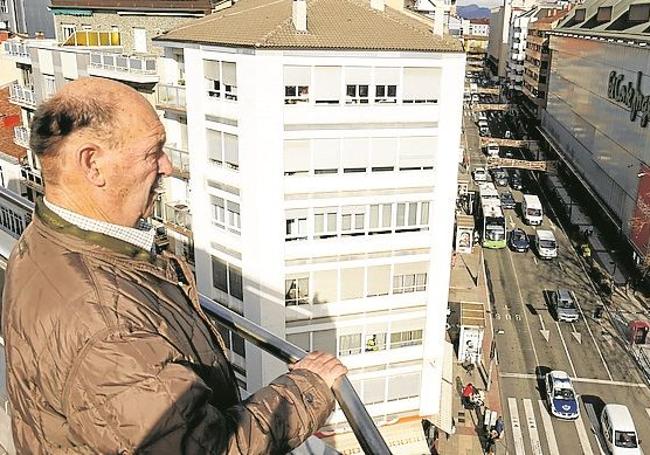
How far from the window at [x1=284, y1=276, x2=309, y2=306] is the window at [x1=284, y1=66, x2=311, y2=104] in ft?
13.7

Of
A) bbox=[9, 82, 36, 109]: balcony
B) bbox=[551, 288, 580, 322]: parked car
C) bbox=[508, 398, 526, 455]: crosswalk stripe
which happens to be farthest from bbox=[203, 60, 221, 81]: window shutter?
bbox=[551, 288, 580, 322]: parked car

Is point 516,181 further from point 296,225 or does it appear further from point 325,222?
point 296,225

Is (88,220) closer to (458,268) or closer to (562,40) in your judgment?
(458,268)

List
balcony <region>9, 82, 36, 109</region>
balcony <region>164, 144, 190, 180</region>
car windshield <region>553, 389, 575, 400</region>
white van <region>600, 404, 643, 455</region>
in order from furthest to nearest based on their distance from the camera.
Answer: balcony <region>9, 82, 36, 109</region> → car windshield <region>553, 389, 575, 400</region> → white van <region>600, 404, 643, 455</region> → balcony <region>164, 144, 190, 180</region>

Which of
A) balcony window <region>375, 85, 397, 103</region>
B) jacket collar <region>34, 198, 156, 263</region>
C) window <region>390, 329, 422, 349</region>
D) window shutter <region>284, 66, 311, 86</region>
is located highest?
jacket collar <region>34, 198, 156, 263</region>

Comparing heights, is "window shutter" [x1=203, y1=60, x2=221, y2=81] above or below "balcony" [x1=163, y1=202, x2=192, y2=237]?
above

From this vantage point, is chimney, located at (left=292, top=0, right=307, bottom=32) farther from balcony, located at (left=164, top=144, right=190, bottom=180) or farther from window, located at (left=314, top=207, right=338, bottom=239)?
balcony, located at (left=164, top=144, right=190, bottom=180)

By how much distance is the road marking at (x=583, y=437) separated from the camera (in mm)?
19688

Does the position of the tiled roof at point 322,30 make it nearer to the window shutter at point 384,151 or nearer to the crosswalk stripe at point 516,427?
the window shutter at point 384,151

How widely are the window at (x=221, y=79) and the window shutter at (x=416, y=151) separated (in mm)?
4068

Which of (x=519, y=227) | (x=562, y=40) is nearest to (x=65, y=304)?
(x=519, y=227)

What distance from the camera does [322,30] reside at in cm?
1491

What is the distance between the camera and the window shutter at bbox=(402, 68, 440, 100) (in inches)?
600

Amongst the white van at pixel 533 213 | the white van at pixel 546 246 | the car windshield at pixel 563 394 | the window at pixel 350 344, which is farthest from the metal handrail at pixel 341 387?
the white van at pixel 533 213
